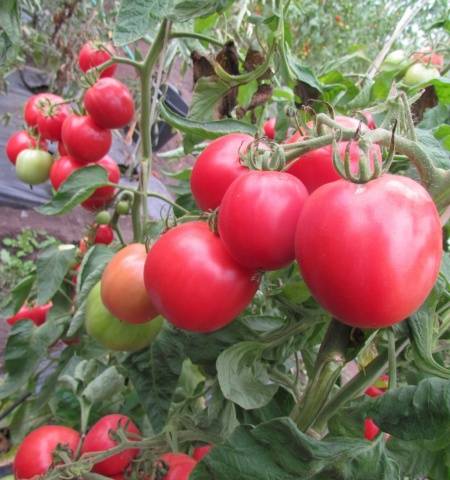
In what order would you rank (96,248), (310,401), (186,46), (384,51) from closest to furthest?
(310,401)
(96,248)
(384,51)
(186,46)

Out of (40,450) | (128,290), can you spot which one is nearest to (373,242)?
(128,290)

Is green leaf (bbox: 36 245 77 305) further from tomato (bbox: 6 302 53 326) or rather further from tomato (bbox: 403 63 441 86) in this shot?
tomato (bbox: 403 63 441 86)

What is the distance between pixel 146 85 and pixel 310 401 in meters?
0.55

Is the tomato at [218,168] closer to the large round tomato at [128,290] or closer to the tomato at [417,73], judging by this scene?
the large round tomato at [128,290]

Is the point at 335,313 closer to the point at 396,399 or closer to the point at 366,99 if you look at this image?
the point at 396,399

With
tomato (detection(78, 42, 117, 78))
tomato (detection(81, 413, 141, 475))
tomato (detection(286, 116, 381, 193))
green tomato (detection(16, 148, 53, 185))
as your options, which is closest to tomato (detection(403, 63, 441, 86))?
tomato (detection(286, 116, 381, 193))

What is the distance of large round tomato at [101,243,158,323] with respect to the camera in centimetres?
55

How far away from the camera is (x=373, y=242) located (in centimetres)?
33

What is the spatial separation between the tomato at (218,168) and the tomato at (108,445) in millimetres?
390

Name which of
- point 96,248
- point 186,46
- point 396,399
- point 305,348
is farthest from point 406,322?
point 186,46

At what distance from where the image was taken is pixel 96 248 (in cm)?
82

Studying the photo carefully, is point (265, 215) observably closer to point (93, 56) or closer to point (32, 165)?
point (93, 56)

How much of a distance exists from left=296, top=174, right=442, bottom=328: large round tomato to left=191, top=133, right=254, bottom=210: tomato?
13 cm

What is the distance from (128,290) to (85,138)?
54 cm
